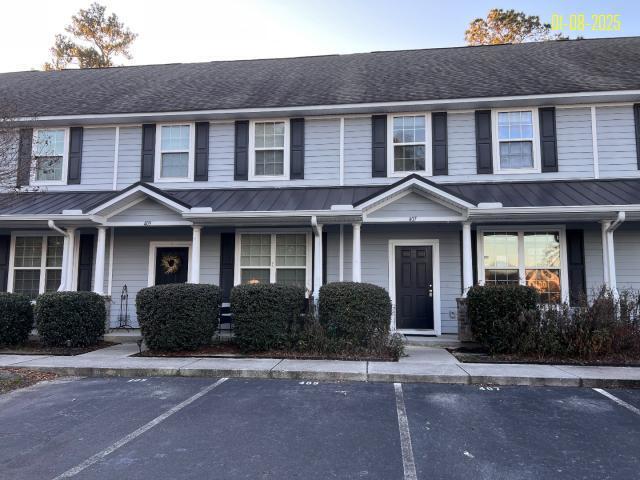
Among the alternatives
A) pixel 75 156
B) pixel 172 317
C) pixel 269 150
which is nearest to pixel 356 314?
pixel 172 317

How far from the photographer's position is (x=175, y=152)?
10.9 meters

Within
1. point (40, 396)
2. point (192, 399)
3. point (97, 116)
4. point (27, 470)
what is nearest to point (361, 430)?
point (192, 399)

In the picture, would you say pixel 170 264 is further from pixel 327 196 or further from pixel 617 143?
pixel 617 143

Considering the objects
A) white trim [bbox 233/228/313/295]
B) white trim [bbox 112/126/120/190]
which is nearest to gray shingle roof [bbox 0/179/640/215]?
white trim [bbox 112/126/120/190]

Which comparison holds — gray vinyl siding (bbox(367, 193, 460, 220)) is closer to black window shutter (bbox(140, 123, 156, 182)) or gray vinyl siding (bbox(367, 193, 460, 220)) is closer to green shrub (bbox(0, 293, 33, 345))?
black window shutter (bbox(140, 123, 156, 182))

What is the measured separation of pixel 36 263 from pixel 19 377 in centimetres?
535

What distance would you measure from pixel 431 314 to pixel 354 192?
325 cm

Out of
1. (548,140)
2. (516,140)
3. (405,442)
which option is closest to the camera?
(405,442)

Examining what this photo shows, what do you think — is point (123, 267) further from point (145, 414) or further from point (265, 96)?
point (145, 414)

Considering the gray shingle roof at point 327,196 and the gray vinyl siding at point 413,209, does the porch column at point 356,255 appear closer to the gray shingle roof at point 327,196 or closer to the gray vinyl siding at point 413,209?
the gray vinyl siding at point 413,209

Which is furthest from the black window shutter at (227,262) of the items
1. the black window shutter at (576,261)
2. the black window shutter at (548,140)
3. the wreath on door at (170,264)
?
the black window shutter at (576,261)

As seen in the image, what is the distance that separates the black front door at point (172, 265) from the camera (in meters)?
10.5

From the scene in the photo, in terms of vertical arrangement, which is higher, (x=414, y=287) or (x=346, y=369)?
(x=414, y=287)

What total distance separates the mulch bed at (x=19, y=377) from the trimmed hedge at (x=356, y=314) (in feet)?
14.8
